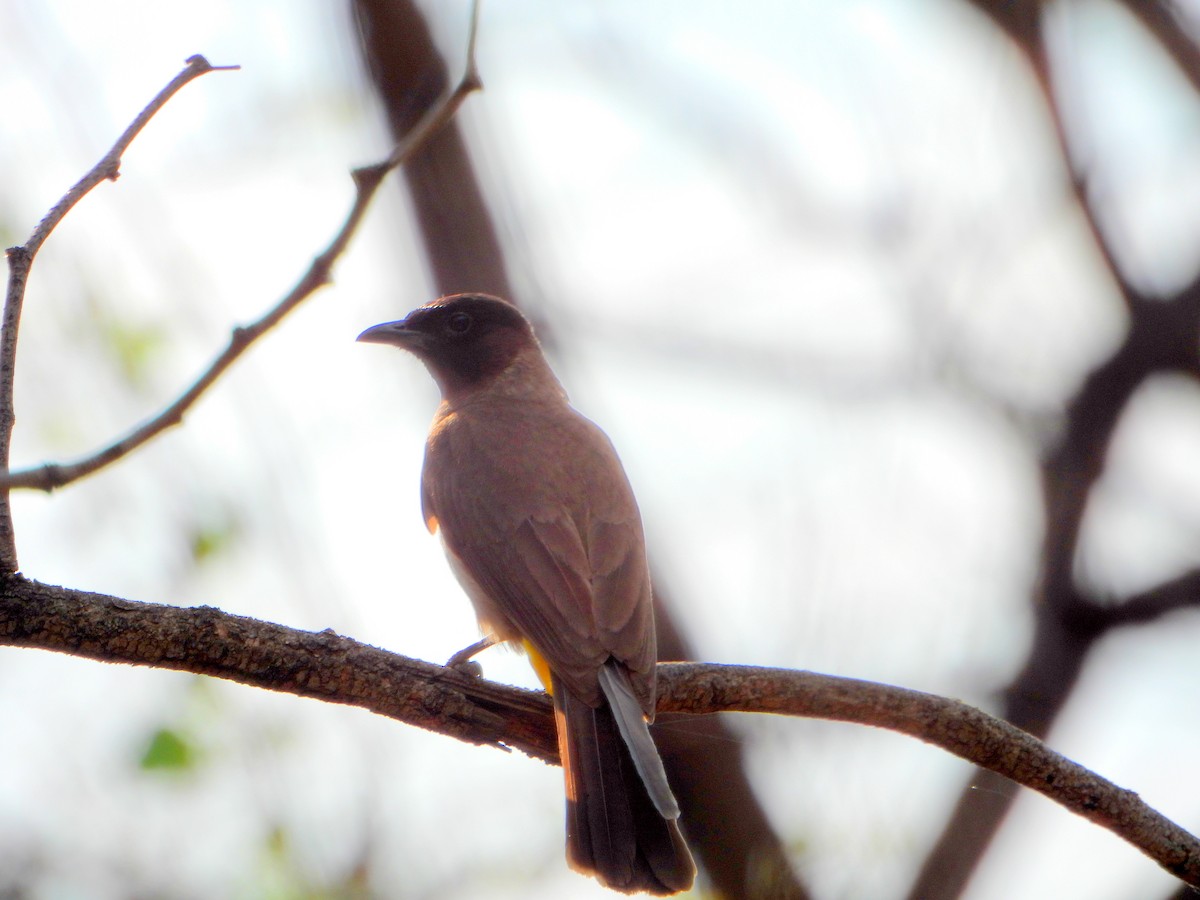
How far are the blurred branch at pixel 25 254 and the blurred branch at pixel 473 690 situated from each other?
0.22 meters

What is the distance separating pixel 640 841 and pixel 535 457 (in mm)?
1703

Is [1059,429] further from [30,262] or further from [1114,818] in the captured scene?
[30,262]

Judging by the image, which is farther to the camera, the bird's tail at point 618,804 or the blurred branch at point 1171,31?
the blurred branch at point 1171,31

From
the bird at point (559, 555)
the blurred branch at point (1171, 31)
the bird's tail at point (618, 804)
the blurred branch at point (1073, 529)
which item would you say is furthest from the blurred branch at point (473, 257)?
the blurred branch at point (1171, 31)

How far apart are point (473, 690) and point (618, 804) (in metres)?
0.61

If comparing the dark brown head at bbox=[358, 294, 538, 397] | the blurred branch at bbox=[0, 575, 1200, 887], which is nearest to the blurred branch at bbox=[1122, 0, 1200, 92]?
the blurred branch at bbox=[0, 575, 1200, 887]

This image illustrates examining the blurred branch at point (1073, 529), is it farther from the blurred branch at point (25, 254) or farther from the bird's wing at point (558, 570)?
the blurred branch at point (25, 254)

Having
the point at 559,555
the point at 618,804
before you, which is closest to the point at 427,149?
the point at 559,555

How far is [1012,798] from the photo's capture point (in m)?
4.27

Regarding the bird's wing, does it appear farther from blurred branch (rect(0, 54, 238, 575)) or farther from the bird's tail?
blurred branch (rect(0, 54, 238, 575))

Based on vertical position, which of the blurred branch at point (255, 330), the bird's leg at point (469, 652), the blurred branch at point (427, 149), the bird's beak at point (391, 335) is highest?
the blurred branch at point (255, 330)

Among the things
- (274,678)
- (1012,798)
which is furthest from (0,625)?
(1012,798)

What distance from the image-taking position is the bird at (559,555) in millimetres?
3666

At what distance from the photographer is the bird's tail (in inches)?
142
